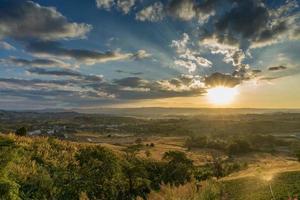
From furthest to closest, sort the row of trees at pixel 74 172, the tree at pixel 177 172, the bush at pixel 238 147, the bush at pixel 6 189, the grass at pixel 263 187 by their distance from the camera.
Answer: the bush at pixel 238 147 < the tree at pixel 177 172 < the row of trees at pixel 74 172 < the grass at pixel 263 187 < the bush at pixel 6 189

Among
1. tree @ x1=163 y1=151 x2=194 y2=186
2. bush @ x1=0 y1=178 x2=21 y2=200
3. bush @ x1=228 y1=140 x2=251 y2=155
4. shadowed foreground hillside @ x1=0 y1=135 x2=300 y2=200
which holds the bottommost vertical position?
bush @ x1=228 y1=140 x2=251 y2=155

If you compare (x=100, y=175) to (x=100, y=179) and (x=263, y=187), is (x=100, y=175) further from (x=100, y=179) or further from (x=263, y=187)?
(x=263, y=187)

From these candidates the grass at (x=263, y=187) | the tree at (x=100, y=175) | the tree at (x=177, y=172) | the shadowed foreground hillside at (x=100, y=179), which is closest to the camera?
the grass at (x=263, y=187)

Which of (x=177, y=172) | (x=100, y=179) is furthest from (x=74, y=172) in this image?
(x=177, y=172)

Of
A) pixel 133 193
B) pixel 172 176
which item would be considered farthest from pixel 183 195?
pixel 172 176

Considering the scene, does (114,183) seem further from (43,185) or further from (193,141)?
(193,141)

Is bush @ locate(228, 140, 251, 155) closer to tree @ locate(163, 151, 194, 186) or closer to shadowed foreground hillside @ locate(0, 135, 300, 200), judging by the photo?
shadowed foreground hillside @ locate(0, 135, 300, 200)

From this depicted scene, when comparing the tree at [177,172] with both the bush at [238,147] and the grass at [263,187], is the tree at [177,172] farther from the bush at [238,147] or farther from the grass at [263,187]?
the bush at [238,147]

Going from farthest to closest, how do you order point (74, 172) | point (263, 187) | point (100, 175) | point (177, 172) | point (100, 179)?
point (177, 172) → point (74, 172) → point (100, 175) → point (100, 179) → point (263, 187)

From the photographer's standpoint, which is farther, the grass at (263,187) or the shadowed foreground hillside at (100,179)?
the shadowed foreground hillside at (100,179)

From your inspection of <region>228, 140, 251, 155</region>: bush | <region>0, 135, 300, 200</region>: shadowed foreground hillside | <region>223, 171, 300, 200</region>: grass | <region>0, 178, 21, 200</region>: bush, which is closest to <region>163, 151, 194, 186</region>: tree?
<region>0, 135, 300, 200</region>: shadowed foreground hillside

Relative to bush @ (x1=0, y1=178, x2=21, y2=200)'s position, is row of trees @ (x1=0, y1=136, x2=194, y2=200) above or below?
below

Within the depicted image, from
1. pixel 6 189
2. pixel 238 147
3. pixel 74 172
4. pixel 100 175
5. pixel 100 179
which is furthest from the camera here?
pixel 238 147

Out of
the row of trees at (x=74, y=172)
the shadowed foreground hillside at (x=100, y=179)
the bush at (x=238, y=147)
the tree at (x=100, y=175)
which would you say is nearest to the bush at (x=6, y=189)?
the shadowed foreground hillside at (x=100, y=179)
